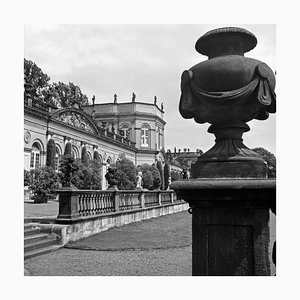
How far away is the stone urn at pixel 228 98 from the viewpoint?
11.2 feet

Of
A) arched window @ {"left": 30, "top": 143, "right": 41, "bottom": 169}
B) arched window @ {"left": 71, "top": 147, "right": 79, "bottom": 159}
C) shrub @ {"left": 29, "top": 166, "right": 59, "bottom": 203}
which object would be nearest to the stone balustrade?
shrub @ {"left": 29, "top": 166, "right": 59, "bottom": 203}

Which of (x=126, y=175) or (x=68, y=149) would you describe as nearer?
(x=68, y=149)

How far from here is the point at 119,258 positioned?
8203 millimetres

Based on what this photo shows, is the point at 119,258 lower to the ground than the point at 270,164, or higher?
lower

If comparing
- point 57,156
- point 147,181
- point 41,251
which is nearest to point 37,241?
point 41,251

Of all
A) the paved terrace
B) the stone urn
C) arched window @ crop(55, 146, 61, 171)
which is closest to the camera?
the stone urn

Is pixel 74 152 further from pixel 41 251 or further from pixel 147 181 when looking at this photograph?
pixel 41 251

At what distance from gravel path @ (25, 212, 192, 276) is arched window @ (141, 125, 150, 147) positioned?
50.5 meters

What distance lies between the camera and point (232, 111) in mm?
3488

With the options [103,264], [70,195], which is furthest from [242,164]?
[70,195]

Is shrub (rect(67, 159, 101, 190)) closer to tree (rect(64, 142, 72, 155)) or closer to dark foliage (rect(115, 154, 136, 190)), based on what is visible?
tree (rect(64, 142, 72, 155))

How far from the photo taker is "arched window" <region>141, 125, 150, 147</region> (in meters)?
62.1

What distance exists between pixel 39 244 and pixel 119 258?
7.40 ft

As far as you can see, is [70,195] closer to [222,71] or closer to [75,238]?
[75,238]
